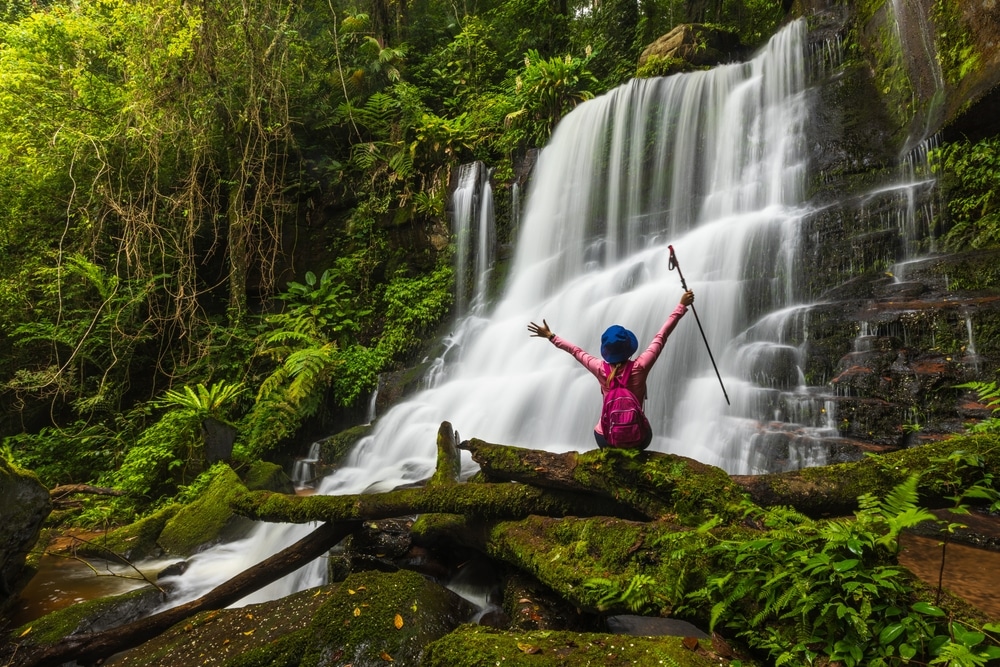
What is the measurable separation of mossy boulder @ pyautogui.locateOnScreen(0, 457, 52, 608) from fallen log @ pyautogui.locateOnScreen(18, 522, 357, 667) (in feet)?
2.59

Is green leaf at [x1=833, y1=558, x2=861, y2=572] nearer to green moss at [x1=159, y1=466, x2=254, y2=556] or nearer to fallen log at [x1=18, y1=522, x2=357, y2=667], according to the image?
fallen log at [x1=18, y1=522, x2=357, y2=667]

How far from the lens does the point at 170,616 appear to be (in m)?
3.40

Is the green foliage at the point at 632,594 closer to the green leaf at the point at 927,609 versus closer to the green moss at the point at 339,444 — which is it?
the green leaf at the point at 927,609

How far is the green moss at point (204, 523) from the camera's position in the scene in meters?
5.66

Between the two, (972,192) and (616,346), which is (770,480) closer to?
(616,346)

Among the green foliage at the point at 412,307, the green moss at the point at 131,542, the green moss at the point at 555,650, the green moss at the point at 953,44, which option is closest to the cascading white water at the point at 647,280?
the green foliage at the point at 412,307

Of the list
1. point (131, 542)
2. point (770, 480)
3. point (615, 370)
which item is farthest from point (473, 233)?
point (770, 480)

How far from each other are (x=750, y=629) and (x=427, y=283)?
10077 mm

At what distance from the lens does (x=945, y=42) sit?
6.42 metres

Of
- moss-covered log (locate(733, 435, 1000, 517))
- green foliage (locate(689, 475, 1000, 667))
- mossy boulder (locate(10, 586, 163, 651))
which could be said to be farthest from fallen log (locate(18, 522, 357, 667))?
moss-covered log (locate(733, 435, 1000, 517))

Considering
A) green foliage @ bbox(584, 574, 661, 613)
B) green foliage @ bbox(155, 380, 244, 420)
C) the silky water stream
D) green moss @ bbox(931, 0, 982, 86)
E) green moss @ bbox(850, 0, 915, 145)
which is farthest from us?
green foliage @ bbox(155, 380, 244, 420)

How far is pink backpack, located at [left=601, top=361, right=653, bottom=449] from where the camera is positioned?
2975mm

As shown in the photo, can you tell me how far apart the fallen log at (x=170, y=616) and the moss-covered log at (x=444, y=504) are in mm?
193

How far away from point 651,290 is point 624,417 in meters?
4.88
